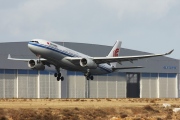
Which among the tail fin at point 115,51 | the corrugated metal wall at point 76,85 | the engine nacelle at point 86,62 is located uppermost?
the tail fin at point 115,51

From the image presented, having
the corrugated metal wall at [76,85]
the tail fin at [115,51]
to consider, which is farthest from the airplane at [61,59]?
the corrugated metal wall at [76,85]

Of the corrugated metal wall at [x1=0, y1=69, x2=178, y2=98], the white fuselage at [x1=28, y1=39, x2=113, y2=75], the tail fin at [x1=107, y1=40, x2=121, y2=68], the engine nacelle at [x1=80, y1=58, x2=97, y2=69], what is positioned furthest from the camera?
the corrugated metal wall at [x1=0, y1=69, x2=178, y2=98]

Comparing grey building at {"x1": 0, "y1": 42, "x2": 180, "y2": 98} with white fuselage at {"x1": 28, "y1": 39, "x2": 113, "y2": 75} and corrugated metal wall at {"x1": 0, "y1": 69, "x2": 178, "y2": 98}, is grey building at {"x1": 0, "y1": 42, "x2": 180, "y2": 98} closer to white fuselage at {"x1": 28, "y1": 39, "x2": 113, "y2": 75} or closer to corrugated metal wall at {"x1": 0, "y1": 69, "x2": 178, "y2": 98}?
corrugated metal wall at {"x1": 0, "y1": 69, "x2": 178, "y2": 98}

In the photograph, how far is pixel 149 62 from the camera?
122 meters

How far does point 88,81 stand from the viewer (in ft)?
372

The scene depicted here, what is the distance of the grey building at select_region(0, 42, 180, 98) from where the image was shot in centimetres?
10431

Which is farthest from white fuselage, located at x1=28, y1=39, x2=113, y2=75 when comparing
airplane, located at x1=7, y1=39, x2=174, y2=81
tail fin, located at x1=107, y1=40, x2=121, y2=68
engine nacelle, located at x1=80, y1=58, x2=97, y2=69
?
tail fin, located at x1=107, y1=40, x2=121, y2=68

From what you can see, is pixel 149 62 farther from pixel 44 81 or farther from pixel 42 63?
pixel 42 63

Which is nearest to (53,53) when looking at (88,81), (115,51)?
(115,51)

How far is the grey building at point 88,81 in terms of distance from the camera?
342 feet

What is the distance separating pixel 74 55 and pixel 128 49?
48.0 meters

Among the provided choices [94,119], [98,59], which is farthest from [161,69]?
[94,119]

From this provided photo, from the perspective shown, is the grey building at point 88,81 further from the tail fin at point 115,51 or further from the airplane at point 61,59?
the airplane at point 61,59

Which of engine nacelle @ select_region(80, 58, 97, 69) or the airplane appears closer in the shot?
the airplane
